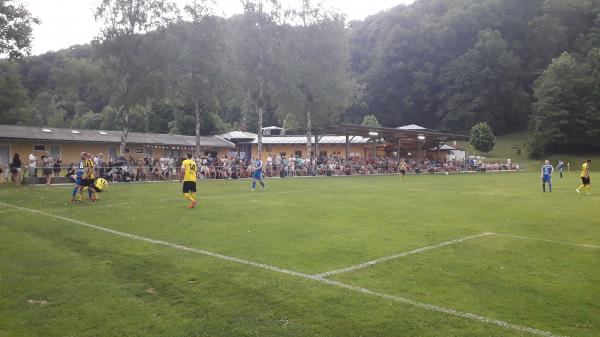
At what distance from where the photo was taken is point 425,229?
10.4m

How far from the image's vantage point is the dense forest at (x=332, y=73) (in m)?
34.1

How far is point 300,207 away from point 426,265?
731 centimetres

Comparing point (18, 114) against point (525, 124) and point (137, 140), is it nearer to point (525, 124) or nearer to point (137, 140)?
point (137, 140)

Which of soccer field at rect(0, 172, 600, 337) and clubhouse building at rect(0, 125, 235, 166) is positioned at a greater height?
clubhouse building at rect(0, 125, 235, 166)

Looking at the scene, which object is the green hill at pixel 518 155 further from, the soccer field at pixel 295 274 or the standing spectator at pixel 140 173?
the soccer field at pixel 295 274

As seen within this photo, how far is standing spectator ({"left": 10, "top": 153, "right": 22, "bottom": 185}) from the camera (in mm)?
20789

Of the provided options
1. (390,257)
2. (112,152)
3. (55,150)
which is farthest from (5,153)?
(390,257)

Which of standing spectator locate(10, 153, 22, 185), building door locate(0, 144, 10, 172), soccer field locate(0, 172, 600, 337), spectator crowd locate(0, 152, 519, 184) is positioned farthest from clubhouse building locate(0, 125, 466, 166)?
soccer field locate(0, 172, 600, 337)

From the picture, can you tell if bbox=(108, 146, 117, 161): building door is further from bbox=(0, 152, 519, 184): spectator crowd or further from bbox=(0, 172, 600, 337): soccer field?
bbox=(0, 172, 600, 337): soccer field

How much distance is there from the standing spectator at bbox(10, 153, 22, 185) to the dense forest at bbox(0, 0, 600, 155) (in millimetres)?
5238

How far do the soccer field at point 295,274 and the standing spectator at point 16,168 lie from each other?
9946mm

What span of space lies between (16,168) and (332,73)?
2628cm

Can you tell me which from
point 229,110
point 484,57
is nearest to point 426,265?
point 229,110

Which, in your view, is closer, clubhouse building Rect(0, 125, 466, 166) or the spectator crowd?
the spectator crowd
